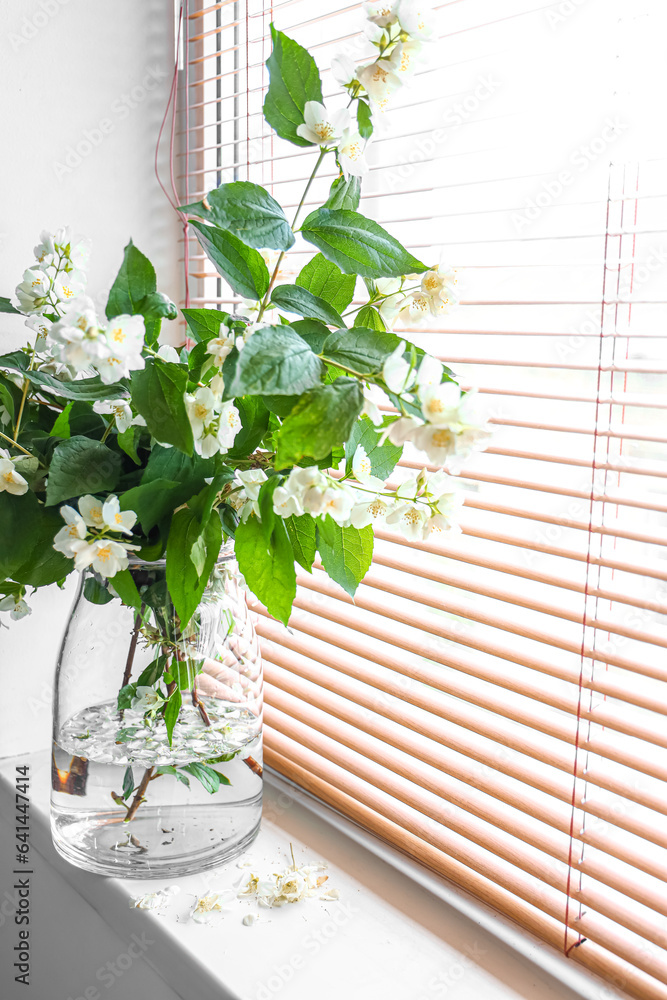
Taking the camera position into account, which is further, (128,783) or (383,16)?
(128,783)

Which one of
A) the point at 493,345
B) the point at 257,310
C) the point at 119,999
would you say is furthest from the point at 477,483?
the point at 119,999

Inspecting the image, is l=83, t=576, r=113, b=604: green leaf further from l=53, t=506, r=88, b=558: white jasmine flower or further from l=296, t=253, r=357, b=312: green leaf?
l=296, t=253, r=357, b=312: green leaf

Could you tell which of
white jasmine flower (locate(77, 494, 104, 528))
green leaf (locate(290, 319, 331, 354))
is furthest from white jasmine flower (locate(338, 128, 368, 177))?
white jasmine flower (locate(77, 494, 104, 528))

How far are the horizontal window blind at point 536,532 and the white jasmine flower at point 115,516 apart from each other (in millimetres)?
302

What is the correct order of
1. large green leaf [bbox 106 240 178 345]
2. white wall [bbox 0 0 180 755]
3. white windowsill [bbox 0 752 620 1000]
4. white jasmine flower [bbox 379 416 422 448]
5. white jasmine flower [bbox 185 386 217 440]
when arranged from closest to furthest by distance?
white jasmine flower [bbox 379 416 422 448] → white jasmine flower [bbox 185 386 217 440] → large green leaf [bbox 106 240 178 345] → white windowsill [bbox 0 752 620 1000] → white wall [bbox 0 0 180 755]

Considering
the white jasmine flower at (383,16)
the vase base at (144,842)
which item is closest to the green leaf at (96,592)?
the vase base at (144,842)

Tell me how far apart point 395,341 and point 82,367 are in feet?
0.69

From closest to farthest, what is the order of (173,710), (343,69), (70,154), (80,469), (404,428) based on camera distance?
(404,428) → (343,69) → (80,469) → (173,710) → (70,154)

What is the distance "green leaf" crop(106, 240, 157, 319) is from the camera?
2.32 ft

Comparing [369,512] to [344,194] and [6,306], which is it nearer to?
[344,194]

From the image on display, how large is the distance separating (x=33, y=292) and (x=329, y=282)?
267 mm

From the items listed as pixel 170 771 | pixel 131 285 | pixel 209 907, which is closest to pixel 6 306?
pixel 131 285

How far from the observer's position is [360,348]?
59cm

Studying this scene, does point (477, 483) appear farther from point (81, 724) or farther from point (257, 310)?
point (81, 724)
